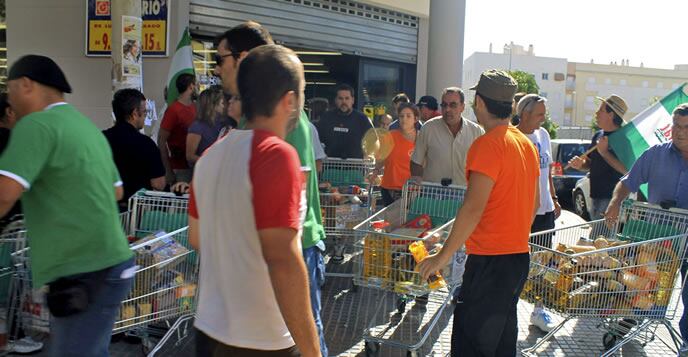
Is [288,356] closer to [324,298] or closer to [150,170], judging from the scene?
[150,170]

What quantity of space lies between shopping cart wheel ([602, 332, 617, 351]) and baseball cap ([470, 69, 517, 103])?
2678 millimetres

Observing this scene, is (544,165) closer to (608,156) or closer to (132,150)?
(608,156)

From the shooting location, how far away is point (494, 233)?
3781mm

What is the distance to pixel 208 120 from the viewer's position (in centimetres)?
598

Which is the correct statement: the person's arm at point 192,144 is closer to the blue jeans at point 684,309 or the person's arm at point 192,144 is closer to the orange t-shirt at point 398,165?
the orange t-shirt at point 398,165

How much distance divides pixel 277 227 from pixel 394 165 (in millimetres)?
5554

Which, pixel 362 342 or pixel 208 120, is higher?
pixel 208 120

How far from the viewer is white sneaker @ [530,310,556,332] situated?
586 cm

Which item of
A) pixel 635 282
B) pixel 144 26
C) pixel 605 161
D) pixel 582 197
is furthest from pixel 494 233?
pixel 582 197

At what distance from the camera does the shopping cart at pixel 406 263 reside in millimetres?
4594

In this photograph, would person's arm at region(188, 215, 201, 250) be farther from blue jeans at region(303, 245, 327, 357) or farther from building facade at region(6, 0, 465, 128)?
building facade at region(6, 0, 465, 128)

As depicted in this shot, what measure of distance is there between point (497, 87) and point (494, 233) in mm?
875

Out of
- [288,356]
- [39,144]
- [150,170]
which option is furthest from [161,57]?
[288,356]

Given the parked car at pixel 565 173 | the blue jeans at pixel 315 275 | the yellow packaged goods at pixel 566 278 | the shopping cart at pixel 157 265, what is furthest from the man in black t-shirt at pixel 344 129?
the parked car at pixel 565 173
